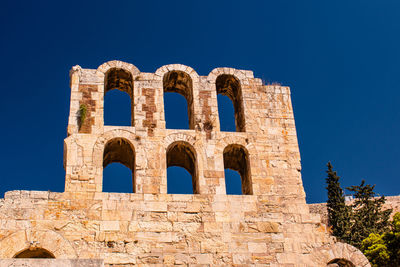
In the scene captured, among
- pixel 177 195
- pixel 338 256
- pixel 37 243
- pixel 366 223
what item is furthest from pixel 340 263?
pixel 366 223

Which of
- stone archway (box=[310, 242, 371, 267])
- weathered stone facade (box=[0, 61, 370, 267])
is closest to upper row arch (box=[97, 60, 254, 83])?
weathered stone facade (box=[0, 61, 370, 267])

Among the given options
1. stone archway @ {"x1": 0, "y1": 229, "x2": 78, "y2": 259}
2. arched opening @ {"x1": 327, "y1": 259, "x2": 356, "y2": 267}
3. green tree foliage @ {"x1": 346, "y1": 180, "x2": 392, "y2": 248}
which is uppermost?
green tree foliage @ {"x1": 346, "y1": 180, "x2": 392, "y2": 248}

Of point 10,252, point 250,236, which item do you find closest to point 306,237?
point 250,236

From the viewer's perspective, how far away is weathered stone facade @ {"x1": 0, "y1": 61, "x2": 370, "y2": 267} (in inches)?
475

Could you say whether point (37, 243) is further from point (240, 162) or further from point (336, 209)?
point (336, 209)

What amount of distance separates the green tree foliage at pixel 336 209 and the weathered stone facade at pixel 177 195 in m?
15.0

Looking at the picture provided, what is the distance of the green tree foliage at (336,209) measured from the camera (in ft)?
91.8

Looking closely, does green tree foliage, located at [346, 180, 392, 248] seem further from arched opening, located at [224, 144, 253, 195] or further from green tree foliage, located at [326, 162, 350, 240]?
arched opening, located at [224, 144, 253, 195]

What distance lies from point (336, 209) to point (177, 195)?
19454mm

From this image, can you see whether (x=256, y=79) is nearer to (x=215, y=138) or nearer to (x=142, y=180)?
(x=215, y=138)

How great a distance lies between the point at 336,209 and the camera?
98.0 feet

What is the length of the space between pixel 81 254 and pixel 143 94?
5.21 m

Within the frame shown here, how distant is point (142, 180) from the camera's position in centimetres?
1306

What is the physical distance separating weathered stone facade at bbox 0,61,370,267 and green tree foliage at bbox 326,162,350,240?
15.0 metres
